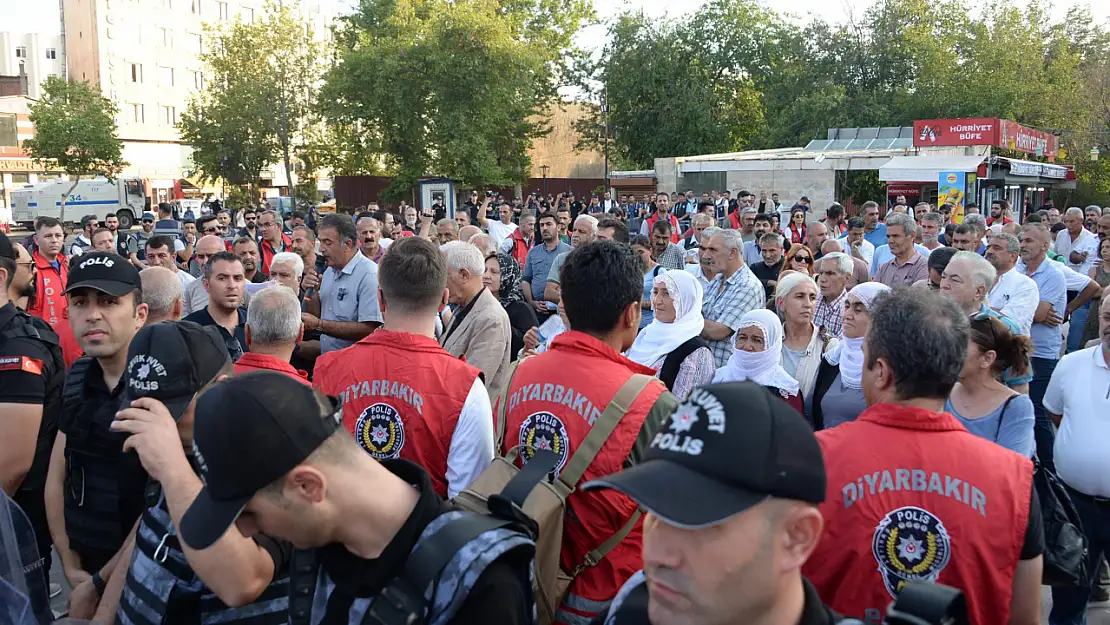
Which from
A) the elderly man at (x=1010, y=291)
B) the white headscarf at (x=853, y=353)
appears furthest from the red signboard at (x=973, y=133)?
the white headscarf at (x=853, y=353)

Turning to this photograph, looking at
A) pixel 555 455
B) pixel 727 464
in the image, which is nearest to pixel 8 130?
pixel 555 455

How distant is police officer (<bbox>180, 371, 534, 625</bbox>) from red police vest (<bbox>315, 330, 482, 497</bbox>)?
1.13m

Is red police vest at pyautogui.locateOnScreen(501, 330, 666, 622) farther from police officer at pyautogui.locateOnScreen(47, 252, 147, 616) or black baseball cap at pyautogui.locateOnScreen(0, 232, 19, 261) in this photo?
black baseball cap at pyautogui.locateOnScreen(0, 232, 19, 261)

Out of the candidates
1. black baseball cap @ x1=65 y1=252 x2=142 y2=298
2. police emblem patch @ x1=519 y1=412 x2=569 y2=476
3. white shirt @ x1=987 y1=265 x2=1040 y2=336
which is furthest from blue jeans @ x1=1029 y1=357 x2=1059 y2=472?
black baseball cap @ x1=65 y1=252 x2=142 y2=298

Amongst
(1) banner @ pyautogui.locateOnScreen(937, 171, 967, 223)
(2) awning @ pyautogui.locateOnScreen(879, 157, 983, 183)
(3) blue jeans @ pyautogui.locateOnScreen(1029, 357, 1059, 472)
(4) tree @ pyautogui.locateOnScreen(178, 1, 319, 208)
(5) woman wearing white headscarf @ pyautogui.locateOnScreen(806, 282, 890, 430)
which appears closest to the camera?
(5) woman wearing white headscarf @ pyautogui.locateOnScreen(806, 282, 890, 430)

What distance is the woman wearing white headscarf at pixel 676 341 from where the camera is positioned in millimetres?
4332

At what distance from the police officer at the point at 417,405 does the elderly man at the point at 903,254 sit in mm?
6086

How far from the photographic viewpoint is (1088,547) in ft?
12.6

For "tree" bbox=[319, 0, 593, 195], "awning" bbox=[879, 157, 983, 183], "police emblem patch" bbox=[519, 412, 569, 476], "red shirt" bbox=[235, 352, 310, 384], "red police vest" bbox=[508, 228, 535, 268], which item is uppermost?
"tree" bbox=[319, 0, 593, 195]

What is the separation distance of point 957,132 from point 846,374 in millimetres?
26500

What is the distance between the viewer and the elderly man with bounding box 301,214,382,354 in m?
6.04

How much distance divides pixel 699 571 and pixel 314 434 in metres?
0.84

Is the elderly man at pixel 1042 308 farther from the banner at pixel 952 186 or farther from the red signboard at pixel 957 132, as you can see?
the red signboard at pixel 957 132

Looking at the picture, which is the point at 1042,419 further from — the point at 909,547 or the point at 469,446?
the point at 469,446
